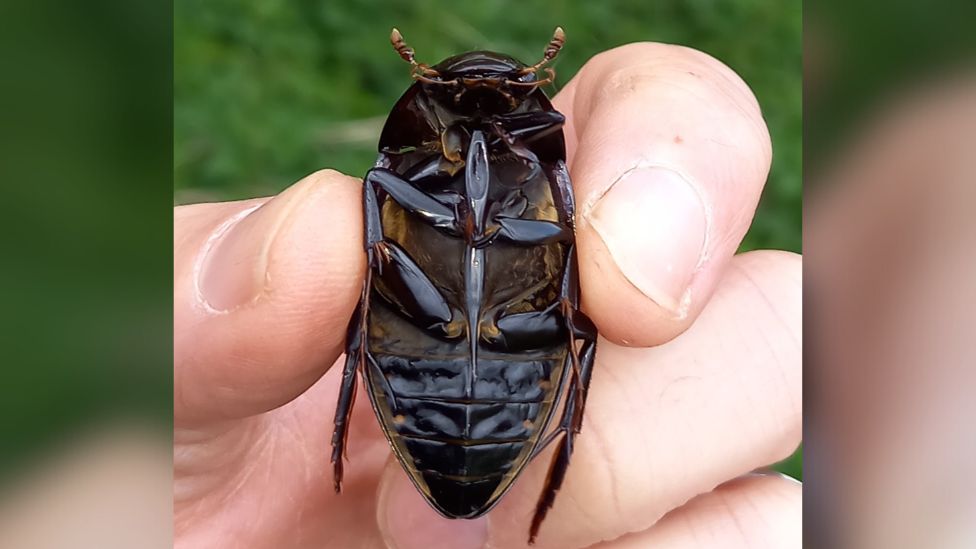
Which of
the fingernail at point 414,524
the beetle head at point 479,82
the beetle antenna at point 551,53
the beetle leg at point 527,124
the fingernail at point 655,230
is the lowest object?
the fingernail at point 414,524

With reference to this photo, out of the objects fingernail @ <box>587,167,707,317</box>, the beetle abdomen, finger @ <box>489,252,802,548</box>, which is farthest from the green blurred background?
the beetle abdomen

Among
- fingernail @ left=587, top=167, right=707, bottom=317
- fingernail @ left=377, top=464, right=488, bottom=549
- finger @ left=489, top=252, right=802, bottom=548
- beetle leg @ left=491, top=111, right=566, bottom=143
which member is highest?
beetle leg @ left=491, top=111, right=566, bottom=143

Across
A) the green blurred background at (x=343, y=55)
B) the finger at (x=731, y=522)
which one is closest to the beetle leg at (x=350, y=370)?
the finger at (x=731, y=522)

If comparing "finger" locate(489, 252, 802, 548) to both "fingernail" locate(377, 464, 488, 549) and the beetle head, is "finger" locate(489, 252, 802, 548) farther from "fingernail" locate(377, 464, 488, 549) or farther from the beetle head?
the beetle head

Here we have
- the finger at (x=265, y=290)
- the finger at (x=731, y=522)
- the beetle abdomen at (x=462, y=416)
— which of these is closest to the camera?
the beetle abdomen at (x=462, y=416)

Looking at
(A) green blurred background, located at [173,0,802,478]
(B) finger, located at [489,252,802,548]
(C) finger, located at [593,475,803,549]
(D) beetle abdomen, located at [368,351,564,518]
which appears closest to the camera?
(D) beetle abdomen, located at [368,351,564,518]

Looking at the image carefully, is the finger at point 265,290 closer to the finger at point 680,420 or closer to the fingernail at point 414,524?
the fingernail at point 414,524
